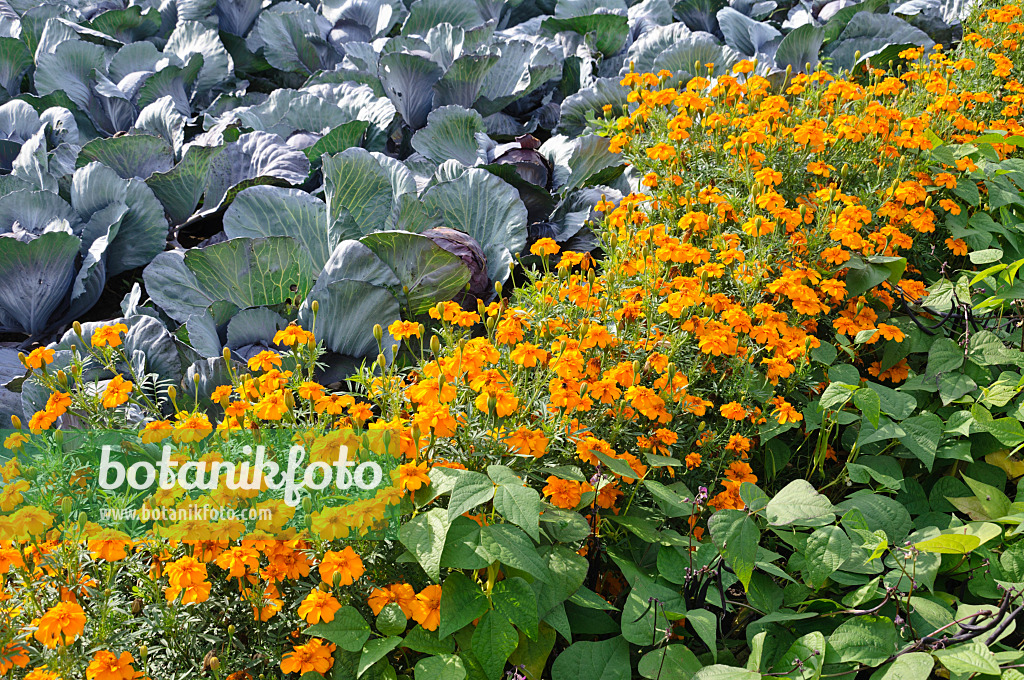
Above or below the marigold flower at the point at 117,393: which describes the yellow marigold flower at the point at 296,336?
above

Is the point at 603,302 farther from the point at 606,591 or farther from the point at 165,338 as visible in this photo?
the point at 165,338

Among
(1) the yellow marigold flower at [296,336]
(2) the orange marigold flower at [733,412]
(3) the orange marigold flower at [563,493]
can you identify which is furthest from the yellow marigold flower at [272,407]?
(2) the orange marigold flower at [733,412]

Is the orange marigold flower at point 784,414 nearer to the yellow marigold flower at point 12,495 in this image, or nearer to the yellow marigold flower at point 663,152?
the yellow marigold flower at point 663,152

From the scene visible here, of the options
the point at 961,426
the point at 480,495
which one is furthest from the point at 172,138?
the point at 961,426

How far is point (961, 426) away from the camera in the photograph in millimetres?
1889

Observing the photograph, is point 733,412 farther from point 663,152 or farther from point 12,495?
Answer: point 12,495

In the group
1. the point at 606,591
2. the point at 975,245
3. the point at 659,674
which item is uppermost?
the point at 975,245

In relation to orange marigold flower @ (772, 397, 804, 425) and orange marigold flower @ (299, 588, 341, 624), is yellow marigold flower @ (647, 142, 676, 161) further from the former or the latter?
orange marigold flower @ (299, 588, 341, 624)

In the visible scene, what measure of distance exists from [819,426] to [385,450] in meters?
1.16

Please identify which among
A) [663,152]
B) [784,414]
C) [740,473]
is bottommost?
[740,473]

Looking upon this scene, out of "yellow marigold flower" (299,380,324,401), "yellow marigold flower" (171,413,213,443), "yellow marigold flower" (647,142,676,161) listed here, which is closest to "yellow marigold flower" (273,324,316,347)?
"yellow marigold flower" (299,380,324,401)

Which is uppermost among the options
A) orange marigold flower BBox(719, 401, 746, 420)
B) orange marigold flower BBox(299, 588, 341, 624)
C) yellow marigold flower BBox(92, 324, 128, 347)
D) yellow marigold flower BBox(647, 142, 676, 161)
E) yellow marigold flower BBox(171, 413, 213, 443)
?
yellow marigold flower BBox(647, 142, 676, 161)

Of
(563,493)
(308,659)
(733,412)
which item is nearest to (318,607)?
(308,659)

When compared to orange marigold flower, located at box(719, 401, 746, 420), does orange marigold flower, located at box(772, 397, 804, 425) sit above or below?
below
